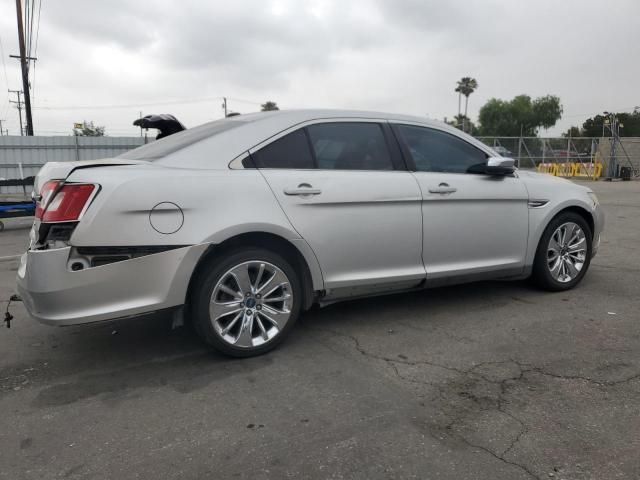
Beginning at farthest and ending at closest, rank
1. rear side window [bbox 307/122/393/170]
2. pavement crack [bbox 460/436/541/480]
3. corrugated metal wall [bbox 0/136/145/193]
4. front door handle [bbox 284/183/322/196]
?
corrugated metal wall [bbox 0/136/145/193] < rear side window [bbox 307/122/393/170] < front door handle [bbox 284/183/322/196] < pavement crack [bbox 460/436/541/480]

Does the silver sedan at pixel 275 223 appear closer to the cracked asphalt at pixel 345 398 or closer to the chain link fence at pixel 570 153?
the cracked asphalt at pixel 345 398

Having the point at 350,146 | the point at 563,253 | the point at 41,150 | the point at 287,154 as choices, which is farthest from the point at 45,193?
the point at 41,150

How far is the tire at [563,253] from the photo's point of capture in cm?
473

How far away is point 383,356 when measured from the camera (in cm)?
350

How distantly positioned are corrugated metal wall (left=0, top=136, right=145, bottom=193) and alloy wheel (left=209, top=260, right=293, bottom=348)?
15.1 meters

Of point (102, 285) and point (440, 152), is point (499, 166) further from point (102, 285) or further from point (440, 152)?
point (102, 285)

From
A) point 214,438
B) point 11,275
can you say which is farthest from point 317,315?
point 11,275

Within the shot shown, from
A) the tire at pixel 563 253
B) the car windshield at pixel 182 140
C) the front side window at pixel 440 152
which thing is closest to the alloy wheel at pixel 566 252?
the tire at pixel 563 253

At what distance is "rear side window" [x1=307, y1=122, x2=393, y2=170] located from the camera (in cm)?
376

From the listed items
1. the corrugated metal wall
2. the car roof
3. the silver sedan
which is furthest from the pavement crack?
the corrugated metal wall

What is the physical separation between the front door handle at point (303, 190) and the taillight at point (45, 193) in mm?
1365

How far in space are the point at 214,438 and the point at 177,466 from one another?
0.25 m

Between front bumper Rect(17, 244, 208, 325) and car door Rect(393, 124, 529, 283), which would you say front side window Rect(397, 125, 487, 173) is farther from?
front bumper Rect(17, 244, 208, 325)

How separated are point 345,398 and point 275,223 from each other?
3.81 feet
